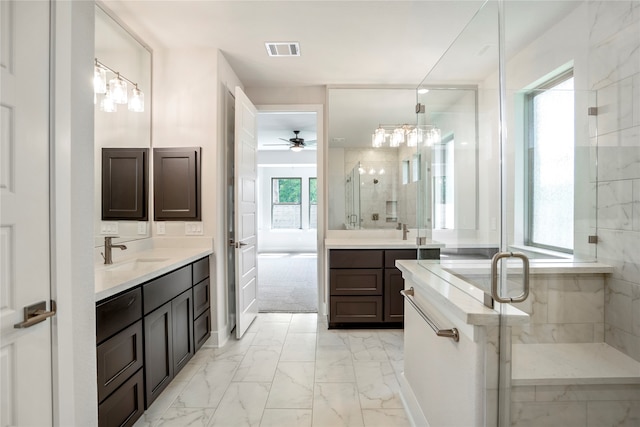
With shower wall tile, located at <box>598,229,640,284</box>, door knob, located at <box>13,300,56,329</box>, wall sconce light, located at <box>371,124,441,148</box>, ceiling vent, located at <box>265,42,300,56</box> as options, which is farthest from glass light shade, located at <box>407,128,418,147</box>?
door knob, located at <box>13,300,56,329</box>

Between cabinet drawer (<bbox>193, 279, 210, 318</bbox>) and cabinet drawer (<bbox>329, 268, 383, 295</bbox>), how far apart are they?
4.05 feet

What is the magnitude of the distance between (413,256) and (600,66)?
2.28 meters

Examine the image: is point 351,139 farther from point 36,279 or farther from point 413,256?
point 36,279

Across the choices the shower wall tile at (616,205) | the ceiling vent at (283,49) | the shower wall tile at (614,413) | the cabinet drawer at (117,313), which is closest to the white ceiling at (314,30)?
the ceiling vent at (283,49)

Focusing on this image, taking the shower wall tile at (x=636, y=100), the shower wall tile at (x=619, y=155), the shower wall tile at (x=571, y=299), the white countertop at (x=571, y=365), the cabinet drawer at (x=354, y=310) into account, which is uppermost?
the shower wall tile at (x=636, y=100)

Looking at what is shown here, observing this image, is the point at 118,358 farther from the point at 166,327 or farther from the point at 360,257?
the point at 360,257

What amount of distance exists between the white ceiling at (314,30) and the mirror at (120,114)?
0.43 ft

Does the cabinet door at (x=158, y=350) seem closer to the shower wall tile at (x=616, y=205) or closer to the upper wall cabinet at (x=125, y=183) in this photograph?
the upper wall cabinet at (x=125, y=183)

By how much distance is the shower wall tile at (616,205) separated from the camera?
3.97 feet

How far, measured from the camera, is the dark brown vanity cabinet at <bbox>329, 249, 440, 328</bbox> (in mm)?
3344

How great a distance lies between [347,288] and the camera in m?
3.35

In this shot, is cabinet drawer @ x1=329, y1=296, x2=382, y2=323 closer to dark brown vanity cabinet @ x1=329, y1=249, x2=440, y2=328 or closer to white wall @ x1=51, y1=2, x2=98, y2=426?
dark brown vanity cabinet @ x1=329, y1=249, x2=440, y2=328

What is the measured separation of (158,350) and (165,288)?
378 millimetres

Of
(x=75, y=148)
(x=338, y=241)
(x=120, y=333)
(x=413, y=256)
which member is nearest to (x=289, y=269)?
(x=338, y=241)
